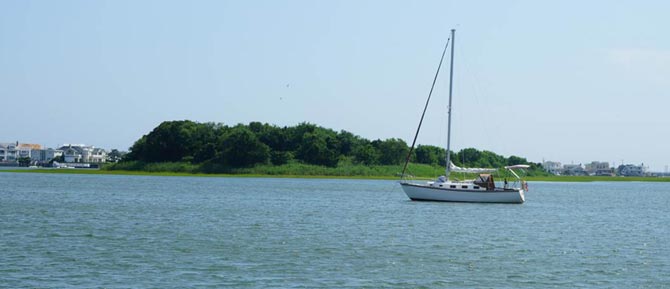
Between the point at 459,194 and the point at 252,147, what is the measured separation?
8853 cm

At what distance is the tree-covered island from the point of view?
160m

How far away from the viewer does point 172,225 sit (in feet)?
161

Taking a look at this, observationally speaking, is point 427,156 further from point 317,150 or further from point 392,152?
point 317,150

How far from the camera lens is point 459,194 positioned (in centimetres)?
7462

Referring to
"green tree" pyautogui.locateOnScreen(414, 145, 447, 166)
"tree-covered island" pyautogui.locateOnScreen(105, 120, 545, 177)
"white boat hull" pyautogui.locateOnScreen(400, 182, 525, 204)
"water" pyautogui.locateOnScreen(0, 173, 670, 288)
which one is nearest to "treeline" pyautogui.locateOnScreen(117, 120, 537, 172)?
"tree-covered island" pyautogui.locateOnScreen(105, 120, 545, 177)

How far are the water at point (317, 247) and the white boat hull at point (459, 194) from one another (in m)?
6.74

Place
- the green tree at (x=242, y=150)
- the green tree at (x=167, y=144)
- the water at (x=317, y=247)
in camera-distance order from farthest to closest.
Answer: the green tree at (x=167, y=144) < the green tree at (x=242, y=150) < the water at (x=317, y=247)

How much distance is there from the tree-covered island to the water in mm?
92002

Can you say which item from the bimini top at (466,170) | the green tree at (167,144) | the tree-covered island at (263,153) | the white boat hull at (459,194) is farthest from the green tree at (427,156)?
the white boat hull at (459,194)

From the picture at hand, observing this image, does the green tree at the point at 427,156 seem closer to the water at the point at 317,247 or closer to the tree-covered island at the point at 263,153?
the tree-covered island at the point at 263,153

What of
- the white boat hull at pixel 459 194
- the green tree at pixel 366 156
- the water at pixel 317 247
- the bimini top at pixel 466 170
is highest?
the green tree at pixel 366 156

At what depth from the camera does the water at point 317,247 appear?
101ft

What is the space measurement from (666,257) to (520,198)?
38.3 meters

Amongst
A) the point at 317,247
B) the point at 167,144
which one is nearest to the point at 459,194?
the point at 317,247
